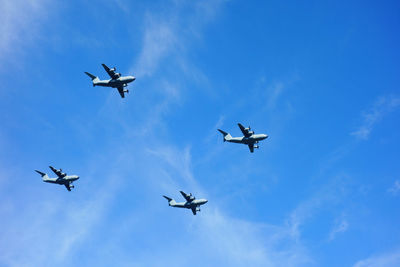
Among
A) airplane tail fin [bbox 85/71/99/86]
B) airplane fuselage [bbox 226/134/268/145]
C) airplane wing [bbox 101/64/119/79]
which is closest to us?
airplane wing [bbox 101/64/119/79]

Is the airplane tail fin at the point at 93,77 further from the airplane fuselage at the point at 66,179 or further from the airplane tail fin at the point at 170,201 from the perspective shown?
the airplane tail fin at the point at 170,201

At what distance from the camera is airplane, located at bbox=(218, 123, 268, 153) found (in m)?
105

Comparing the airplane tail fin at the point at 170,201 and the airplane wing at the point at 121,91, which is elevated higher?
the airplane wing at the point at 121,91

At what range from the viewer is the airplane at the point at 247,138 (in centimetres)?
10544

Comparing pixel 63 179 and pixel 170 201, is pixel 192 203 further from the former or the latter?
pixel 63 179

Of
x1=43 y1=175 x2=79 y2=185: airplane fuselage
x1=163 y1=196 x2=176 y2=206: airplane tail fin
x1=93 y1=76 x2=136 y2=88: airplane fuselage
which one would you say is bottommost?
x1=43 y1=175 x2=79 y2=185: airplane fuselage

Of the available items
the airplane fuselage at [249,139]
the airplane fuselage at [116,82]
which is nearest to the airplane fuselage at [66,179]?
the airplane fuselage at [116,82]

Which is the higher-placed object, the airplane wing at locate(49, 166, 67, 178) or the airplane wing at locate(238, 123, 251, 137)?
the airplane wing at locate(238, 123, 251, 137)

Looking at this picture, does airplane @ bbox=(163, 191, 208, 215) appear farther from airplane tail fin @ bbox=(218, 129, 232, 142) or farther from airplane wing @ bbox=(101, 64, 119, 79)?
airplane wing @ bbox=(101, 64, 119, 79)

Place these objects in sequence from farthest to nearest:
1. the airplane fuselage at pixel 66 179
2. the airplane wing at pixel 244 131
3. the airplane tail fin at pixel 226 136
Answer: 1. the airplane fuselage at pixel 66 179
2. the airplane tail fin at pixel 226 136
3. the airplane wing at pixel 244 131

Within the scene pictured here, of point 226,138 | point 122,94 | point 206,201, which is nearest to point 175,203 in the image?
point 206,201

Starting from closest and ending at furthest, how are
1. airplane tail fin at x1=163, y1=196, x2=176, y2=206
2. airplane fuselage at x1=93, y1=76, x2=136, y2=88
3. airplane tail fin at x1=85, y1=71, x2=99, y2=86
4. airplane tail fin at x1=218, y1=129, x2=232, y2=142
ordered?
airplane fuselage at x1=93, y1=76, x2=136, y2=88, airplane tail fin at x1=85, y1=71, x2=99, y2=86, airplane tail fin at x1=218, y1=129, x2=232, y2=142, airplane tail fin at x1=163, y1=196, x2=176, y2=206

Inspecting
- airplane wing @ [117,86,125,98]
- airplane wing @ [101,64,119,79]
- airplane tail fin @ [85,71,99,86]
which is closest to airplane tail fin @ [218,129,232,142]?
airplane wing @ [117,86,125,98]

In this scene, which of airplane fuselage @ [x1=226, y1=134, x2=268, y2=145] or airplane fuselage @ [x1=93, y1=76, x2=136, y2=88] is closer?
airplane fuselage @ [x1=226, y1=134, x2=268, y2=145]
